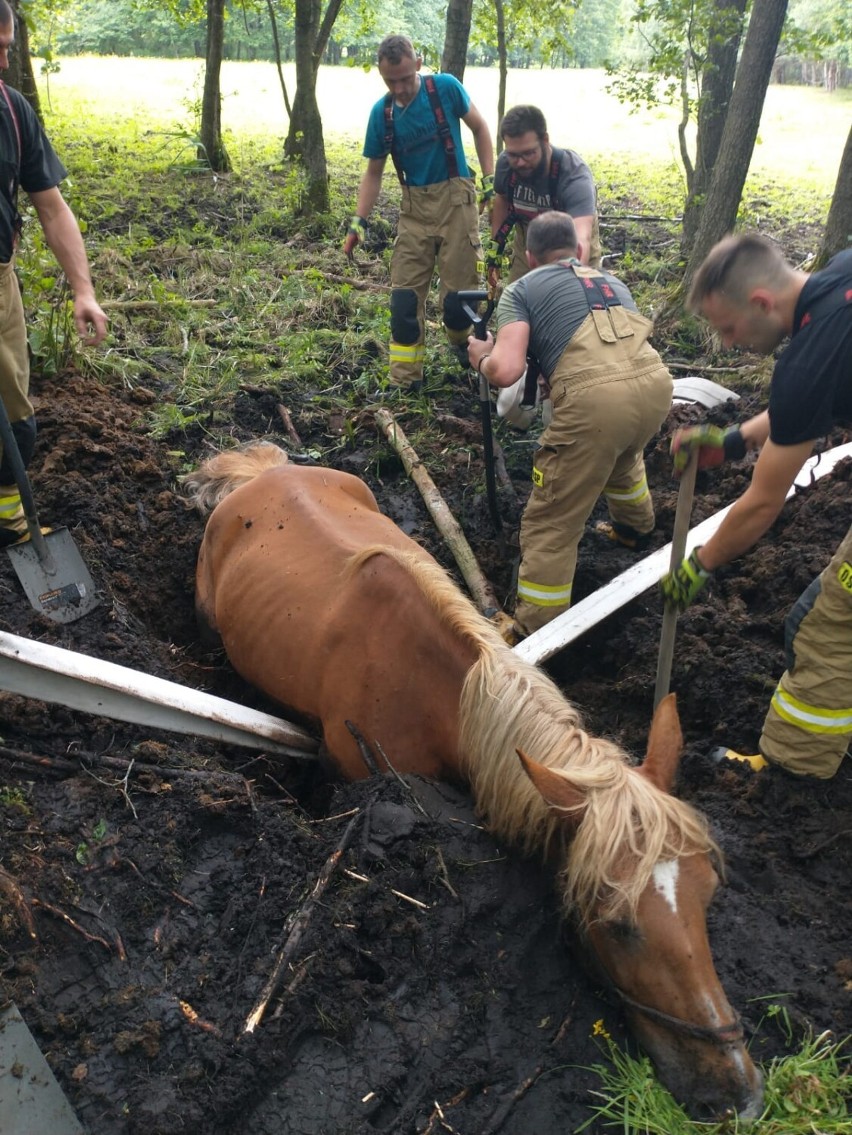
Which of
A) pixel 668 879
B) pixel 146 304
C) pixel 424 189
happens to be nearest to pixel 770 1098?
pixel 668 879

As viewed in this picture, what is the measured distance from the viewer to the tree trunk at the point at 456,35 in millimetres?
9039

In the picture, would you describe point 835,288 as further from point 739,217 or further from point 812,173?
point 812,173

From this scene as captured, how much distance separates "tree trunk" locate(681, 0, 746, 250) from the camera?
27.2ft

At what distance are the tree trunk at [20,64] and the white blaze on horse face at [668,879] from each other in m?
6.92

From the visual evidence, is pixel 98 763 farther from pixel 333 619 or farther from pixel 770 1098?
pixel 770 1098

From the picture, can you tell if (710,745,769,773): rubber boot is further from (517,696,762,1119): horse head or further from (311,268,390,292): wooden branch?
(311,268,390,292): wooden branch

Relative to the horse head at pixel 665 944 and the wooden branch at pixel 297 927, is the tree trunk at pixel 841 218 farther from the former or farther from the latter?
the wooden branch at pixel 297 927

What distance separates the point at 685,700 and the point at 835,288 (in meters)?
1.88

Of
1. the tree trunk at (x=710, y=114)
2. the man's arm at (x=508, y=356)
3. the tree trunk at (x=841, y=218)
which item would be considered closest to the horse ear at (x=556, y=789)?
the man's arm at (x=508, y=356)

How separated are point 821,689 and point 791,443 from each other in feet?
3.37

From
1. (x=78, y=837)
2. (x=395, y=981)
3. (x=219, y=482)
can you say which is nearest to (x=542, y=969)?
(x=395, y=981)

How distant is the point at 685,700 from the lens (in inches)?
149

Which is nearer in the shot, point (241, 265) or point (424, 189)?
point (424, 189)

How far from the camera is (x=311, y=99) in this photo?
10.8m
